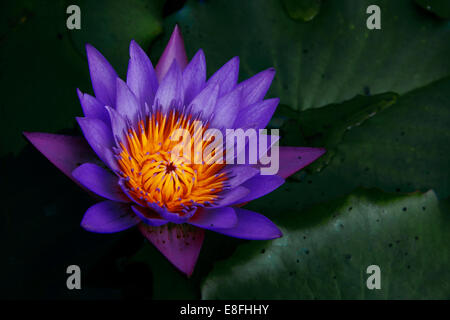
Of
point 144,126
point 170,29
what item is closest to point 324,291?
point 144,126

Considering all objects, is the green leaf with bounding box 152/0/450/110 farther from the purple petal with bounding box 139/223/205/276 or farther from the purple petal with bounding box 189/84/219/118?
the purple petal with bounding box 139/223/205/276

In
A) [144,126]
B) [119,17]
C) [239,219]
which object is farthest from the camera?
[119,17]

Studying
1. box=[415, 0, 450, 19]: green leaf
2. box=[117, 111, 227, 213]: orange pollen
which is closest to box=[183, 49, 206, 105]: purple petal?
box=[117, 111, 227, 213]: orange pollen

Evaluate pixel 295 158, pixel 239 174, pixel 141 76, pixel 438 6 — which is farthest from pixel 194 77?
pixel 438 6

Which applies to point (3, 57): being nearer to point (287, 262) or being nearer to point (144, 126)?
point (144, 126)

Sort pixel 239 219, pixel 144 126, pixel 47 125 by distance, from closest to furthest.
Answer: pixel 239 219, pixel 144 126, pixel 47 125

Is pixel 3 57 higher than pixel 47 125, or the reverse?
pixel 3 57

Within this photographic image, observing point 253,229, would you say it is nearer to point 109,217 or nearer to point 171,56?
point 109,217
